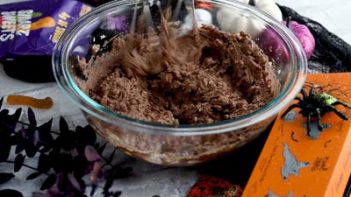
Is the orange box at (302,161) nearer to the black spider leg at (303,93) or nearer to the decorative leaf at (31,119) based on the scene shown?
the black spider leg at (303,93)

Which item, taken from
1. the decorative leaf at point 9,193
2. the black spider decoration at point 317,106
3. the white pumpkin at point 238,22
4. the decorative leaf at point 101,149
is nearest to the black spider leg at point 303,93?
the black spider decoration at point 317,106

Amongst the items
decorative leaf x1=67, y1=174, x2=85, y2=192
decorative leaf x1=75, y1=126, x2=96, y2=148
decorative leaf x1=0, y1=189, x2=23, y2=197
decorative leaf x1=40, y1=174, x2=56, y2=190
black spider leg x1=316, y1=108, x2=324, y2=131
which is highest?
black spider leg x1=316, y1=108, x2=324, y2=131

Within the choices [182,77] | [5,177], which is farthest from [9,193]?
[182,77]

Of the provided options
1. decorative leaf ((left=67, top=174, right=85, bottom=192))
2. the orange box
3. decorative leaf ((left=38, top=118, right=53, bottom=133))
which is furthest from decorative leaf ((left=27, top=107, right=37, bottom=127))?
the orange box

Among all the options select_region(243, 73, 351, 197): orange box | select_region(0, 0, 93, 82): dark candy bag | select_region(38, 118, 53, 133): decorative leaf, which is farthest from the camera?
select_region(0, 0, 93, 82): dark candy bag

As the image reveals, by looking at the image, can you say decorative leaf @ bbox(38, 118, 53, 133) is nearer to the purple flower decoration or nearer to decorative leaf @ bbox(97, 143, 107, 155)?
decorative leaf @ bbox(97, 143, 107, 155)

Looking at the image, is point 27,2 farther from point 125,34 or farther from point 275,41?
point 275,41

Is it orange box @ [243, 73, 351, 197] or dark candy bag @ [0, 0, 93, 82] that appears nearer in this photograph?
orange box @ [243, 73, 351, 197]
